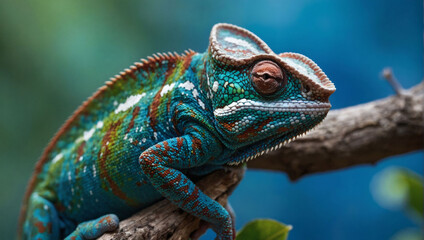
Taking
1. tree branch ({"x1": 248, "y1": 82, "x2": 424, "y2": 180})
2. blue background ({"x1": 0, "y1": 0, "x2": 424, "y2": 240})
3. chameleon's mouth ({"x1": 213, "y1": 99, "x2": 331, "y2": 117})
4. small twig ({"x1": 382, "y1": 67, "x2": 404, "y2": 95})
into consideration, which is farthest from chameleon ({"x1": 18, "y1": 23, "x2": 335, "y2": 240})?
blue background ({"x1": 0, "y1": 0, "x2": 424, "y2": 240})

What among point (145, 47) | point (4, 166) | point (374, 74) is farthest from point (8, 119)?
point (374, 74)

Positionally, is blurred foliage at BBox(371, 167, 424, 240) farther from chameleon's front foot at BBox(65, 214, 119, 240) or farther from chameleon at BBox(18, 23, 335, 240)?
chameleon's front foot at BBox(65, 214, 119, 240)

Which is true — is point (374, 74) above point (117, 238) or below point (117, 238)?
above

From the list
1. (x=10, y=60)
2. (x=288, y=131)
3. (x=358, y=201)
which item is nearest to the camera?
(x=288, y=131)

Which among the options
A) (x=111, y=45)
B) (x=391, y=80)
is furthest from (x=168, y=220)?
(x=111, y=45)

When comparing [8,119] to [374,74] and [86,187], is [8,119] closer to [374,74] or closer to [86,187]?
[86,187]

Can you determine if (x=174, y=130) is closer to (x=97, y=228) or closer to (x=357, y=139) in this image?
(x=97, y=228)
